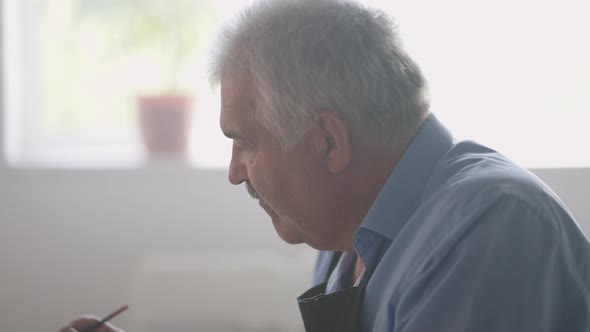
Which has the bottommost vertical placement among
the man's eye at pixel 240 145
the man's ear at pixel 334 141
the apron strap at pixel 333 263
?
the apron strap at pixel 333 263

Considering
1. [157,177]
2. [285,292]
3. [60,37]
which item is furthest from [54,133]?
[285,292]

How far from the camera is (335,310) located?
103 centimetres

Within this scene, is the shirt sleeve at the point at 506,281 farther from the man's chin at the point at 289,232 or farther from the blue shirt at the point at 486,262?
the man's chin at the point at 289,232

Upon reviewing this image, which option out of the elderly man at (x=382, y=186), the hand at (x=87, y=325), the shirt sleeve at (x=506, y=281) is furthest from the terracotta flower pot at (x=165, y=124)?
the shirt sleeve at (x=506, y=281)

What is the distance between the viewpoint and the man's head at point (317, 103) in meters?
0.96

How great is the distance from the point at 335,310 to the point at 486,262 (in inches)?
11.8

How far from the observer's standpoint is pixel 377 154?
101cm

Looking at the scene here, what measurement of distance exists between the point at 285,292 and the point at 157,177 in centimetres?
59

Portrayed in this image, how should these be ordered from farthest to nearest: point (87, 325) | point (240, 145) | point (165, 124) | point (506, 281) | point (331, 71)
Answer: point (165, 124) → point (87, 325) → point (240, 145) → point (331, 71) → point (506, 281)

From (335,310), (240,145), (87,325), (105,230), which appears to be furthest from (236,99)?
(105,230)

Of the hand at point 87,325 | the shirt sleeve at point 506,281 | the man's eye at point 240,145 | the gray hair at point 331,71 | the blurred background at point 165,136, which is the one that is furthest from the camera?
the blurred background at point 165,136

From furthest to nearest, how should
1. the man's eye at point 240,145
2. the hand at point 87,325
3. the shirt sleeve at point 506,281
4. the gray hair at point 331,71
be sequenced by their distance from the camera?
1. the hand at point 87,325
2. the man's eye at point 240,145
3. the gray hair at point 331,71
4. the shirt sleeve at point 506,281

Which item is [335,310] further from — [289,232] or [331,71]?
[331,71]

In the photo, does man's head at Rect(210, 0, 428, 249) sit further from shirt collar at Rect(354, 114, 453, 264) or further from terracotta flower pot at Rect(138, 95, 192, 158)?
terracotta flower pot at Rect(138, 95, 192, 158)
